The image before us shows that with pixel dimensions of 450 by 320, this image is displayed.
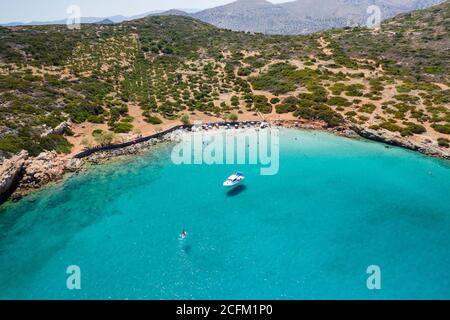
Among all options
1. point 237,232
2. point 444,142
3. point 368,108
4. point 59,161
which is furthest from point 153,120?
point 444,142

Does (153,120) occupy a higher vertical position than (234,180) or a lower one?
higher

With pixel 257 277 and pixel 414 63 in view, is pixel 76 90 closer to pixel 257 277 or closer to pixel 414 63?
pixel 257 277

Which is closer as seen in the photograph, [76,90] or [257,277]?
[257,277]

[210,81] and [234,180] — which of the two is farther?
[210,81]

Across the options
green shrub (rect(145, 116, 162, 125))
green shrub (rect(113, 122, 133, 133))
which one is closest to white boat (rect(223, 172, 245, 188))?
green shrub (rect(113, 122, 133, 133))

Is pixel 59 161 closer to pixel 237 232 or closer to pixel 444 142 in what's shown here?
pixel 237 232

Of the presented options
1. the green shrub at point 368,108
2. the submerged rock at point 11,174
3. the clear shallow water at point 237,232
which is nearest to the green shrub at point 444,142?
the clear shallow water at point 237,232
